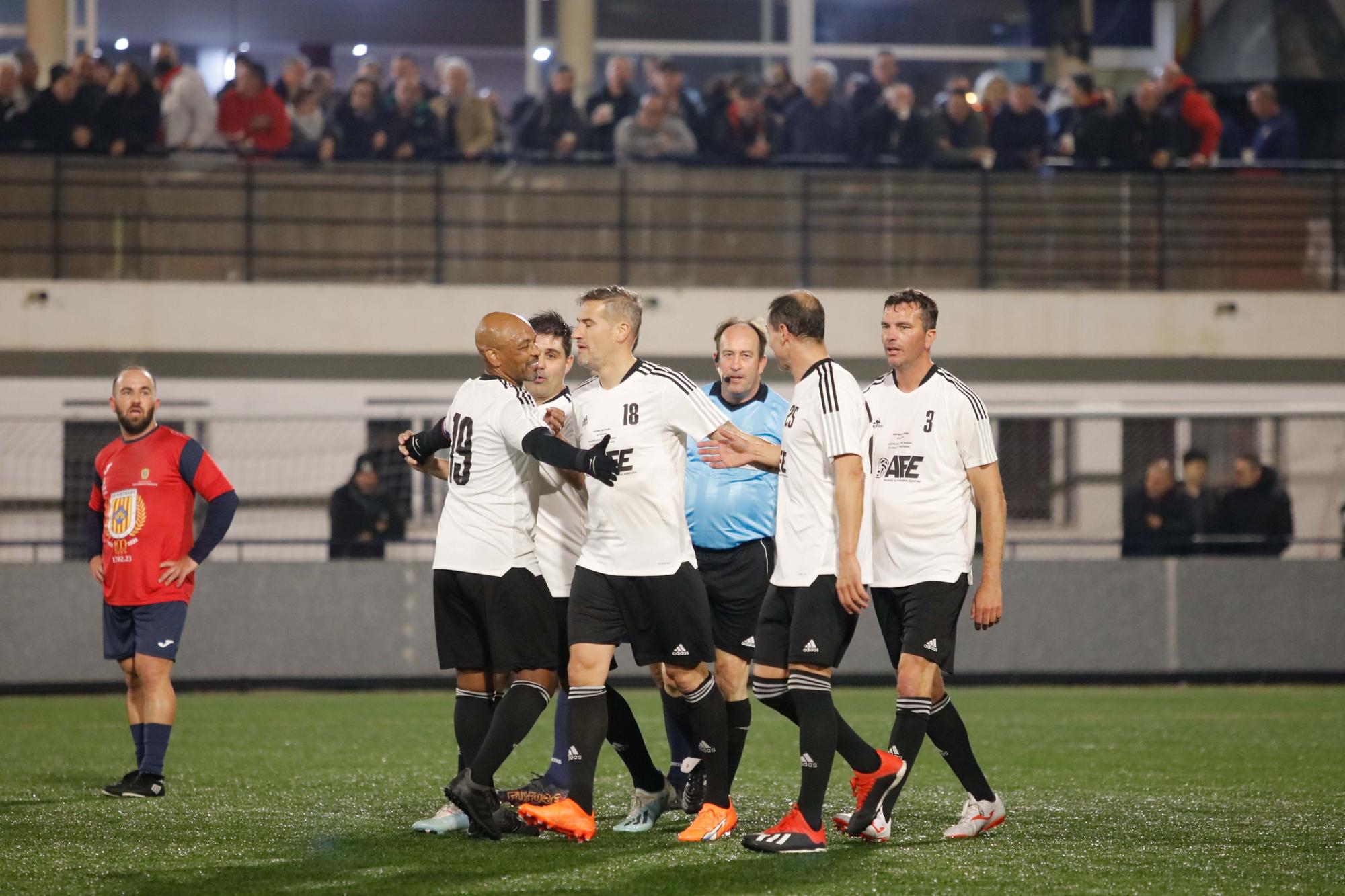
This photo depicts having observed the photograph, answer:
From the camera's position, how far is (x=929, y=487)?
19.9ft

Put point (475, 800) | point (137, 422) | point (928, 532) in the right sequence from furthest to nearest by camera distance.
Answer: point (137, 422)
point (928, 532)
point (475, 800)

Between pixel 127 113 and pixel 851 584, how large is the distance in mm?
11874

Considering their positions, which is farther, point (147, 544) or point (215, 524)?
point (215, 524)

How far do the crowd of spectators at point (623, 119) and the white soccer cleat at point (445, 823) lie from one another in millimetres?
10601

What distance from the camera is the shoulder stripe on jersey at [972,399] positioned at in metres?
6.08

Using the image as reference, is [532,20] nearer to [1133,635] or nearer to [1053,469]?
[1053,469]

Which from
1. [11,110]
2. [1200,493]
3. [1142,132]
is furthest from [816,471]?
[11,110]

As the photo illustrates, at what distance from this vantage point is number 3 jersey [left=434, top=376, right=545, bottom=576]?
6016 mm

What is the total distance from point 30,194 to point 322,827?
1111 cm

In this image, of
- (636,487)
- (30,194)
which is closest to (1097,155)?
(30,194)

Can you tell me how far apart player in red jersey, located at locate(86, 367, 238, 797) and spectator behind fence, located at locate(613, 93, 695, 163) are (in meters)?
9.12

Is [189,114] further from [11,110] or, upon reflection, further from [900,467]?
[900,467]

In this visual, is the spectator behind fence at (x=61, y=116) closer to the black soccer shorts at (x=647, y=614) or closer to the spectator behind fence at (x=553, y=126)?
the spectator behind fence at (x=553, y=126)

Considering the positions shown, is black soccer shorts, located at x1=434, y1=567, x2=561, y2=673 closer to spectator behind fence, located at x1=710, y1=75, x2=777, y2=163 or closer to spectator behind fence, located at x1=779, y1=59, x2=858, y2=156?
spectator behind fence, located at x1=710, y1=75, x2=777, y2=163
